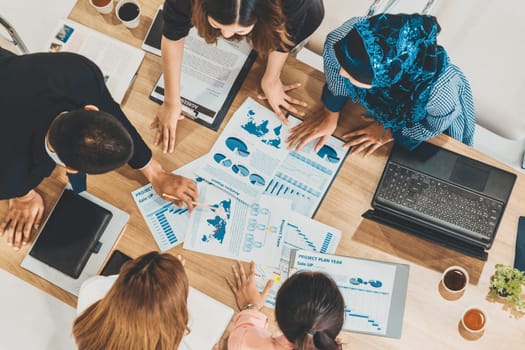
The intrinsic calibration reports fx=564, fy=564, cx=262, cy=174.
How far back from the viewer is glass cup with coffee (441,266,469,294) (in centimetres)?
154

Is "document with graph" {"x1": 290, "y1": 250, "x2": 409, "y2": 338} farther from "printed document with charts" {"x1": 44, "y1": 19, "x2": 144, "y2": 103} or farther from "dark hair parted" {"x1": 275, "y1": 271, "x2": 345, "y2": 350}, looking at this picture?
"printed document with charts" {"x1": 44, "y1": 19, "x2": 144, "y2": 103}

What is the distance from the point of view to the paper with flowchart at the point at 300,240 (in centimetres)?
157

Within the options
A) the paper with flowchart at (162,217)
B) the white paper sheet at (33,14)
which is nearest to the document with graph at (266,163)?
the paper with flowchart at (162,217)

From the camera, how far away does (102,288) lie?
1.44m

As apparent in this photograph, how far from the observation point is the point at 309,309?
126 cm

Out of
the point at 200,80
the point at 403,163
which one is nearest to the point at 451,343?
the point at 403,163

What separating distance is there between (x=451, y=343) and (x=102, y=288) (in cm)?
94

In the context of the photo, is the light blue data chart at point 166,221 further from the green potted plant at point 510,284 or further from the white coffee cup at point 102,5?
the green potted plant at point 510,284

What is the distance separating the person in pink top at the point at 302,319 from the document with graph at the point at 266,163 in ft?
1.06

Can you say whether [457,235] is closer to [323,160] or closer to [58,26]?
[323,160]

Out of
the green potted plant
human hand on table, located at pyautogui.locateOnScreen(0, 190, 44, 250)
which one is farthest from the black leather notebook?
the green potted plant

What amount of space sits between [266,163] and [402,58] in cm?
50

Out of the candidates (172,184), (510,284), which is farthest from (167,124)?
(510,284)

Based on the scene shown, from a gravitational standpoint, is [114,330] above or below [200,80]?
below
